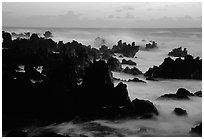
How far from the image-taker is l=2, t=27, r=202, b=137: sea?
18.3 feet

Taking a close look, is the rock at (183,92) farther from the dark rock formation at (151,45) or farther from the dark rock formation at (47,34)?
the dark rock formation at (47,34)

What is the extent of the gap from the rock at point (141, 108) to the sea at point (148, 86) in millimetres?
120

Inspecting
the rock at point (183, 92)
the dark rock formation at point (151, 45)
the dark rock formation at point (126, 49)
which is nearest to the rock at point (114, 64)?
the dark rock formation at point (126, 49)

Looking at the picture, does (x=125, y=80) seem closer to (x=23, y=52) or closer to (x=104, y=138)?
(x=104, y=138)

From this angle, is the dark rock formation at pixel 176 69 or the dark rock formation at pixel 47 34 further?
the dark rock formation at pixel 47 34

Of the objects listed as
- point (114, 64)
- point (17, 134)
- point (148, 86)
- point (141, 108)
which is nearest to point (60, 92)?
point (17, 134)

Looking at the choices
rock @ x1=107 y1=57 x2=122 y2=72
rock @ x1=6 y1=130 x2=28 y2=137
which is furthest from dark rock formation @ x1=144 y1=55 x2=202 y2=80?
rock @ x1=6 y1=130 x2=28 y2=137

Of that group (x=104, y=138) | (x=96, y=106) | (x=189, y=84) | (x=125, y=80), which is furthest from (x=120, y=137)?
(x=189, y=84)

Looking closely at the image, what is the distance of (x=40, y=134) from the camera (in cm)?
552

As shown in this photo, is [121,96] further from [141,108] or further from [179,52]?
[179,52]

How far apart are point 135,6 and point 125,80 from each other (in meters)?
1.48

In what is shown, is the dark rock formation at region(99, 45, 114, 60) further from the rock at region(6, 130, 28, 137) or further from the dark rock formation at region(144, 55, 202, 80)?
the rock at region(6, 130, 28, 137)

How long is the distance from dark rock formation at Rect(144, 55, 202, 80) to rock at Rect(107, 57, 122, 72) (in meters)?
0.57

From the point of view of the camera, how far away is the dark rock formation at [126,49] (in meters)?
6.62
